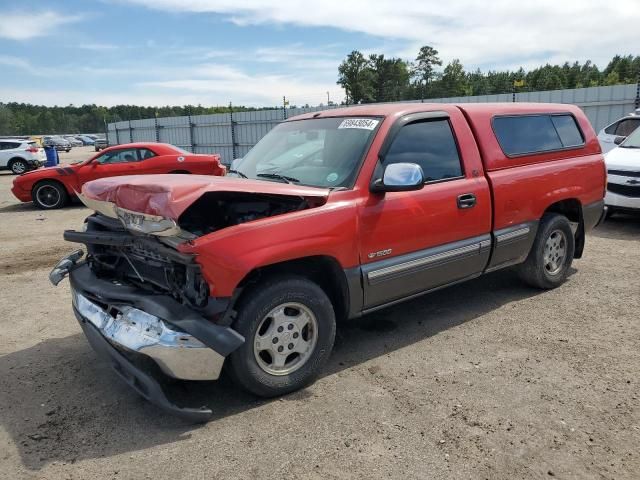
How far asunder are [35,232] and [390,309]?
749 cm

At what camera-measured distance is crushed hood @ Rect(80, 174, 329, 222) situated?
2.85m

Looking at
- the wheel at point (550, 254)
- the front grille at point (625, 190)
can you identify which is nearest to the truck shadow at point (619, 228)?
the front grille at point (625, 190)

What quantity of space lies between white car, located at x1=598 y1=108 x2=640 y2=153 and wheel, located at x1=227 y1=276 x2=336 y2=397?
367 inches

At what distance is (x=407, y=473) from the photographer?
261 cm

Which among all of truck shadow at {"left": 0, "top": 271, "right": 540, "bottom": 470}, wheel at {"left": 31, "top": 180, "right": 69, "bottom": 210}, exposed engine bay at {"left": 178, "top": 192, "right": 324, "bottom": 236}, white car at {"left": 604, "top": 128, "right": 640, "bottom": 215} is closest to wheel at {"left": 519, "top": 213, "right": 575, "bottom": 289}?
truck shadow at {"left": 0, "top": 271, "right": 540, "bottom": 470}

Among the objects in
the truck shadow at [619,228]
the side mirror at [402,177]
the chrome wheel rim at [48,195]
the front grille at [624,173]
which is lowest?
the truck shadow at [619,228]

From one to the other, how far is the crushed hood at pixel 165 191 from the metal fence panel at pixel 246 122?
8.42 m

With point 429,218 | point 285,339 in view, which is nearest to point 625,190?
point 429,218

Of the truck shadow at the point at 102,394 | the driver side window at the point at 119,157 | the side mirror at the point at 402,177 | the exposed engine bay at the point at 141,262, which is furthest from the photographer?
the driver side window at the point at 119,157

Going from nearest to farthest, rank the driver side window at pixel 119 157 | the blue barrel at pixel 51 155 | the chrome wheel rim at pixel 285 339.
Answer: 1. the chrome wheel rim at pixel 285 339
2. the driver side window at pixel 119 157
3. the blue barrel at pixel 51 155

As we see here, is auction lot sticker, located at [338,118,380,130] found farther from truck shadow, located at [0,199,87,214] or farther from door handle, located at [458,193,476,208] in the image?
truck shadow, located at [0,199,87,214]

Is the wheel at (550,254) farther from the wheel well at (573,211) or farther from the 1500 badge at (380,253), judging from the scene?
the 1500 badge at (380,253)

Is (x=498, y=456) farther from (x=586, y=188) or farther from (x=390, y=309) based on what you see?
(x=586, y=188)

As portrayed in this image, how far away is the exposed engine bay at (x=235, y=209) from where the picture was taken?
3.34m
